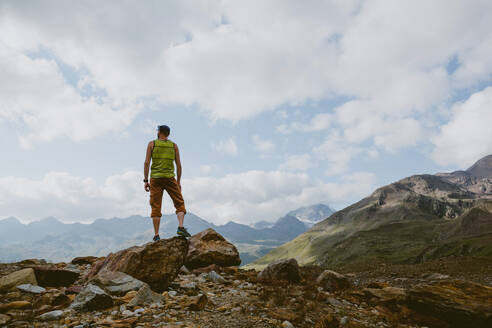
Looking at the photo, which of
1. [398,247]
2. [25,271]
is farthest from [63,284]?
[398,247]

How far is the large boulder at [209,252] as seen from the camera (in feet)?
50.4

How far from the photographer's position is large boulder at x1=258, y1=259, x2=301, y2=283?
12828 mm

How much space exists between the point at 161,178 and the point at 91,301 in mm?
4753

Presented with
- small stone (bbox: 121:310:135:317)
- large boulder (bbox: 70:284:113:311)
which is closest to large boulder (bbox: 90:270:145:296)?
large boulder (bbox: 70:284:113:311)

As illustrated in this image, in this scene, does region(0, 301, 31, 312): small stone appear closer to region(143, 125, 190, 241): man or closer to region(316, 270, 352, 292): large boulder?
region(143, 125, 190, 241): man

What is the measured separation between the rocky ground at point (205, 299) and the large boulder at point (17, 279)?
0.08 ft

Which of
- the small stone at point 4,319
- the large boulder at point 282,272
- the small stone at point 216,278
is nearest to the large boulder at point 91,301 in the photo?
the small stone at point 4,319

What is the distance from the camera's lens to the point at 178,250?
1030cm

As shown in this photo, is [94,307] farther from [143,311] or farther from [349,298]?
[349,298]

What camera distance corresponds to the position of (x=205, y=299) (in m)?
8.03

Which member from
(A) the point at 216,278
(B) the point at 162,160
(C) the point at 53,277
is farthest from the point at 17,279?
(A) the point at 216,278

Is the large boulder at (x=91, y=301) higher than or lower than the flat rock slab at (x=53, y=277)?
lower

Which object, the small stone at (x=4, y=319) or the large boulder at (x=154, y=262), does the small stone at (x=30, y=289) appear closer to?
the small stone at (x=4, y=319)

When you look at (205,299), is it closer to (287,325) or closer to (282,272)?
(287,325)
